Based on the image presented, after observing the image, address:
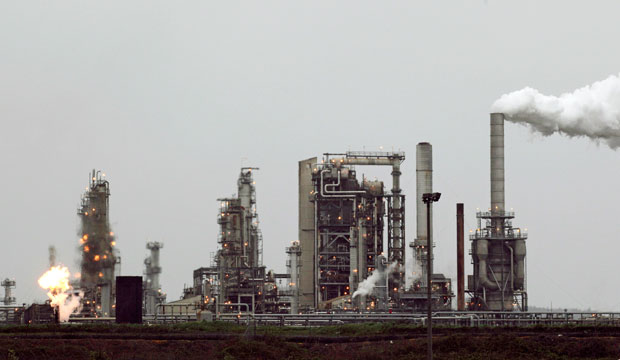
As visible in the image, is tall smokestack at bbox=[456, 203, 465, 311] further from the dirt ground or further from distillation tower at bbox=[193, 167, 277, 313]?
the dirt ground

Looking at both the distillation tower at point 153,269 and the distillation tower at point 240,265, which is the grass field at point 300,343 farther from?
the distillation tower at point 153,269

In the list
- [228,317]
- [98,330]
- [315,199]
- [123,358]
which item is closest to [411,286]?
[315,199]

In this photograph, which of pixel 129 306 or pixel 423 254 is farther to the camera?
pixel 423 254

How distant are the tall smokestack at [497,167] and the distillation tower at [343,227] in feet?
34.4

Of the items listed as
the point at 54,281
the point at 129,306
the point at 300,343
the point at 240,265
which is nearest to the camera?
the point at 300,343

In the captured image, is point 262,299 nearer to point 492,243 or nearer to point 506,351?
point 492,243

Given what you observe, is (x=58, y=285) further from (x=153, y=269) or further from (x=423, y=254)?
(x=153, y=269)

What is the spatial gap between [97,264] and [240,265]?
23.7 m

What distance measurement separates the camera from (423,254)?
9450cm

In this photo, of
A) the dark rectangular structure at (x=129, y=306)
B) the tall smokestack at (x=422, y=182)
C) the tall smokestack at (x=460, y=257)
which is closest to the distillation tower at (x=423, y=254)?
the tall smokestack at (x=422, y=182)

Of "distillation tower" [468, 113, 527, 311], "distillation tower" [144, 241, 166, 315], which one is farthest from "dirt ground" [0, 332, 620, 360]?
"distillation tower" [144, 241, 166, 315]

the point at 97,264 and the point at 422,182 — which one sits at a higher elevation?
the point at 422,182

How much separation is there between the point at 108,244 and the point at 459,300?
3005cm

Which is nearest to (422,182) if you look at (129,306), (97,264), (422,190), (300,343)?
(422,190)
